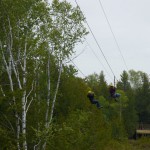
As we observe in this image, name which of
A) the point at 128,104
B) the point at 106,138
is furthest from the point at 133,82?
the point at 106,138

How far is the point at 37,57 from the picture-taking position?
70.4ft

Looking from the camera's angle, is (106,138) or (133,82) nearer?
(106,138)

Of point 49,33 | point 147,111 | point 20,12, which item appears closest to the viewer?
point 20,12

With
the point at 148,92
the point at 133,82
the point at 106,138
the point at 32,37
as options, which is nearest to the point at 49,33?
the point at 32,37

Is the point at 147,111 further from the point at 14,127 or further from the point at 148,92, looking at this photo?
the point at 14,127

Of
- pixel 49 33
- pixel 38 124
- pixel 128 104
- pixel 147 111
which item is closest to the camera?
pixel 38 124

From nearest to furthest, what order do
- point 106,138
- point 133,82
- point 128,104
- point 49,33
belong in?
point 49,33 < point 106,138 < point 128,104 < point 133,82

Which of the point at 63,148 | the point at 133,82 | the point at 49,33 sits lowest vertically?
the point at 63,148

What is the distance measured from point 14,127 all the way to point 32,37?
4964 millimetres

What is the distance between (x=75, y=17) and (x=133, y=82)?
3307 inches

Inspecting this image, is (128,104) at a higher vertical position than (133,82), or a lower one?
lower

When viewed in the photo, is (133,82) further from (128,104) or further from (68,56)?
(68,56)

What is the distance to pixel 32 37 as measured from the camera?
2108cm

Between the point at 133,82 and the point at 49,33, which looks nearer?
the point at 49,33
